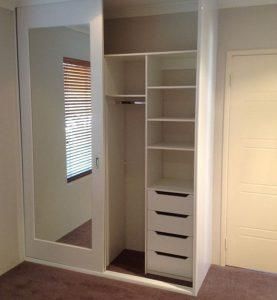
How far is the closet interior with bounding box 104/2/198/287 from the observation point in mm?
3088

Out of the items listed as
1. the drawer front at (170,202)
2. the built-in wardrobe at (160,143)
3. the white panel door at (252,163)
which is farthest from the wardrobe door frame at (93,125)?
the white panel door at (252,163)

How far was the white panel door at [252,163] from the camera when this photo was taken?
3.19 metres

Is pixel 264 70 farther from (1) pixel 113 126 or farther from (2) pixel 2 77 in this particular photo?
(2) pixel 2 77

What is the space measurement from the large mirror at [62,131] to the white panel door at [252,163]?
53.6 inches

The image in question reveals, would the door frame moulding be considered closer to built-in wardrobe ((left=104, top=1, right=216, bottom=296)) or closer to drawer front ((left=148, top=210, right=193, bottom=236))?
built-in wardrobe ((left=104, top=1, right=216, bottom=296))

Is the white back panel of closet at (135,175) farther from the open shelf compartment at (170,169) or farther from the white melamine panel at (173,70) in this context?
the white melamine panel at (173,70)

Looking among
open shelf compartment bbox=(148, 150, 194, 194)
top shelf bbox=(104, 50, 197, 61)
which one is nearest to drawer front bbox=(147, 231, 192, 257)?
open shelf compartment bbox=(148, 150, 194, 194)

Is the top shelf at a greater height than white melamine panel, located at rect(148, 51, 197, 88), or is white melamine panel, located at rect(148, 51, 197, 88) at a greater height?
the top shelf

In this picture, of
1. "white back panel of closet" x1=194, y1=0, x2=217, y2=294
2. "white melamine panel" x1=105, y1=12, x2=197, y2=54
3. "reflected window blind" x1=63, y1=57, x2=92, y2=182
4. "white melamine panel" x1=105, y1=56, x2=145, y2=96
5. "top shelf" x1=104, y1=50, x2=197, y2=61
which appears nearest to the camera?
"white back panel of closet" x1=194, y1=0, x2=217, y2=294

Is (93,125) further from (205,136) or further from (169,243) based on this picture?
(169,243)

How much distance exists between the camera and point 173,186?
10.5ft

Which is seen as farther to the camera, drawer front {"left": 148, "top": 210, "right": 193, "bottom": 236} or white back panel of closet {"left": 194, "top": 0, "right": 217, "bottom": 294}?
drawer front {"left": 148, "top": 210, "right": 193, "bottom": 236}

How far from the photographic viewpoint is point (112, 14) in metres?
3.45

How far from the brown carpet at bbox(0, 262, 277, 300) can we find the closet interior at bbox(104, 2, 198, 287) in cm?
22
